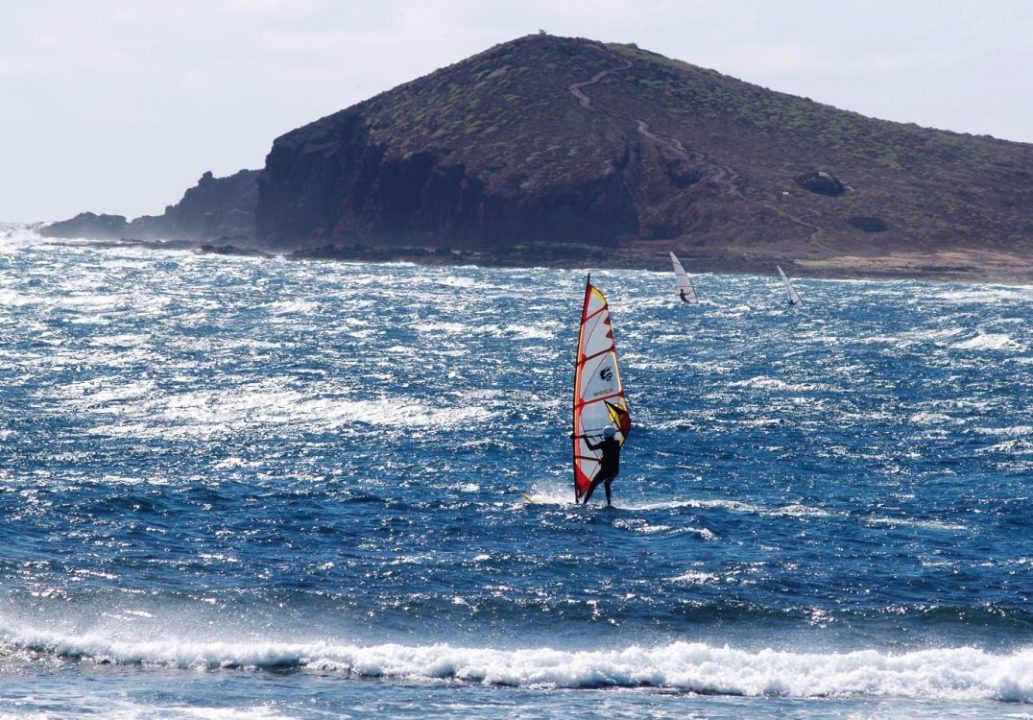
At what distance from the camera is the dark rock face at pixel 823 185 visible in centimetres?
15225

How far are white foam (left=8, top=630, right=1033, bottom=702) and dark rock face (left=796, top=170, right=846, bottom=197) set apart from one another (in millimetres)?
137797

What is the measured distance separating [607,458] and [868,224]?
121123 mm

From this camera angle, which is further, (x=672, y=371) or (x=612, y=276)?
(x=612, y=276)

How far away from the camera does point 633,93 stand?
17750 cm

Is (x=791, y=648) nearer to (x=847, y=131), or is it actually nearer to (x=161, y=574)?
(x=161, y=574)

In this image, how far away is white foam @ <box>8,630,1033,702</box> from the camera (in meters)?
18.0

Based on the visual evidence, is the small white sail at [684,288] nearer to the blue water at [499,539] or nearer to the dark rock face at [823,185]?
the blue water at [499,539]

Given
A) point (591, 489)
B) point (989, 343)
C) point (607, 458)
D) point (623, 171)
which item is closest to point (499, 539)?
point (591, 489)

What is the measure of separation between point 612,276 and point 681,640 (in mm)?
100392

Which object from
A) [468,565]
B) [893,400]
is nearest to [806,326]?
[893,400]

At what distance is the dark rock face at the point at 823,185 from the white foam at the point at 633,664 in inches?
5425

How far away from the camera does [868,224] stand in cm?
14225

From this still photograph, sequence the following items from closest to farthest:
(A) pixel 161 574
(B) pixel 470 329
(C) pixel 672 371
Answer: (A) pixel 161 574 → (C) pixel 672 371 → (B) pixel 470 329

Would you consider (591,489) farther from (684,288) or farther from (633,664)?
(684,288)
